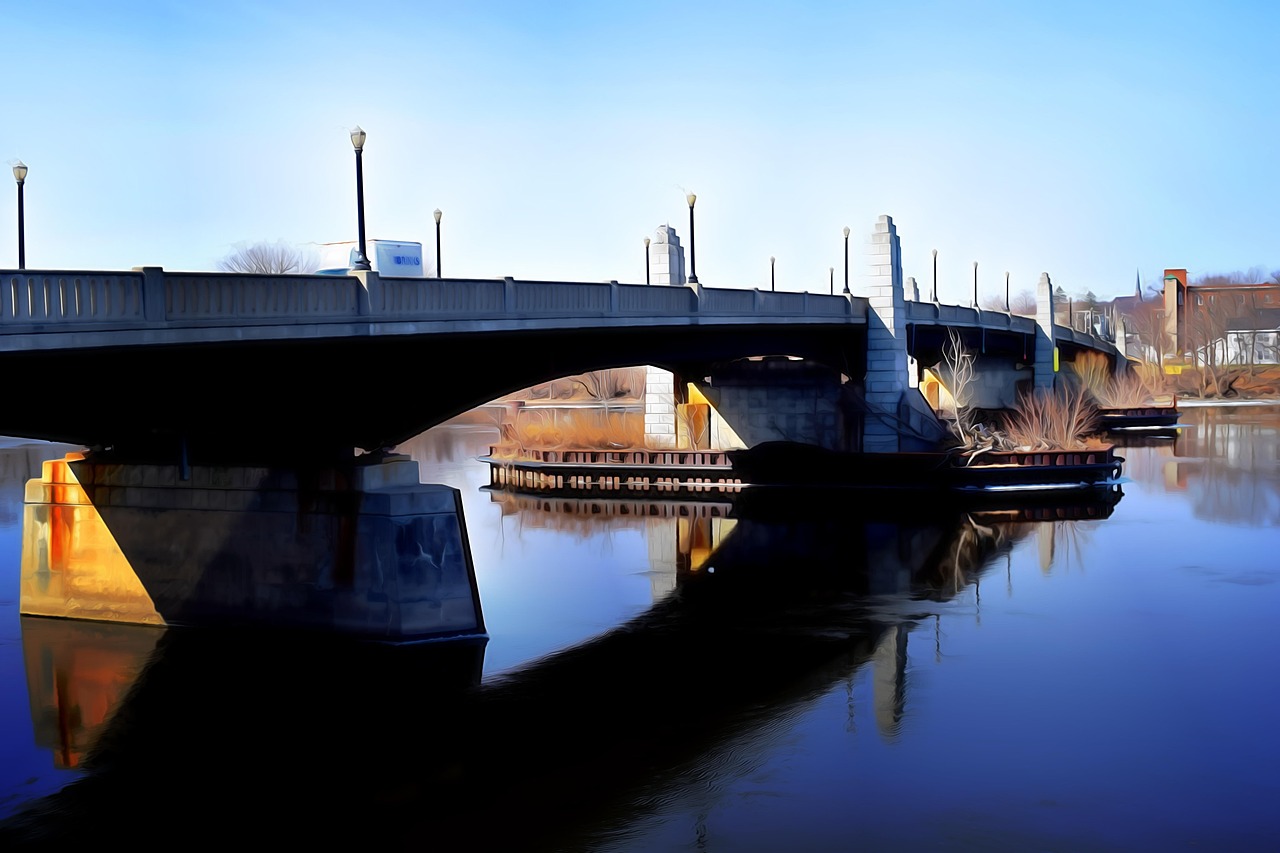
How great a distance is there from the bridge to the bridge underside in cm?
5

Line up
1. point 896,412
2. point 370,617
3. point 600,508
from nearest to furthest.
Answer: point 370,617, point 600,508, point 896,412

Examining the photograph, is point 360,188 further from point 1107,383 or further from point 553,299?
point 1107,383

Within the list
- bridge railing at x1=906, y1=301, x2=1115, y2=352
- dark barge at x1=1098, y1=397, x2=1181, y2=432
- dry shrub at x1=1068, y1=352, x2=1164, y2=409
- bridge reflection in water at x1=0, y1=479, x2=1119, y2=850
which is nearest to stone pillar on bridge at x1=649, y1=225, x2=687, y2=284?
bridge railing at x1=906, y1=301, x2=1115, y2=352

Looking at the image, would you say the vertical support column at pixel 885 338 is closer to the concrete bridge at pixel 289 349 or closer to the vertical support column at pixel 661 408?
the vertical support column at pixel 661 408

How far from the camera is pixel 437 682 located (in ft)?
69.6

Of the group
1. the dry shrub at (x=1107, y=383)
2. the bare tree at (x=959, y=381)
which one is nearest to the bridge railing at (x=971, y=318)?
the bare tree at (x=959, y=381)

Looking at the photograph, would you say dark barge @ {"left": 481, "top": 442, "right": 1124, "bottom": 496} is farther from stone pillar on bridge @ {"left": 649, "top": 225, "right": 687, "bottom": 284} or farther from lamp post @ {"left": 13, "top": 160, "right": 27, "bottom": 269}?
lamp post @ {"left": 13, "top": 160, "right": 27, "bottom": 269}

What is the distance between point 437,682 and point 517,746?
324 cm

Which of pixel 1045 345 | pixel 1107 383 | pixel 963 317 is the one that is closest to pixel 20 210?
pixel 963 317

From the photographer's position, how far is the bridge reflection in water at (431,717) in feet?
52.5

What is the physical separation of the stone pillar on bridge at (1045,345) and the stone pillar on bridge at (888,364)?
29.0 meters

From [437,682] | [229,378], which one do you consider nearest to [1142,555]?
[437,682]

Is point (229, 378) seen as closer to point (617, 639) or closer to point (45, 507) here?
point (45, 507)

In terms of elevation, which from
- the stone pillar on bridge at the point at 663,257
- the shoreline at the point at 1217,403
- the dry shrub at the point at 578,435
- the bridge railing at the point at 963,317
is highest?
the stone pillar on bridge at the point at 663,257
